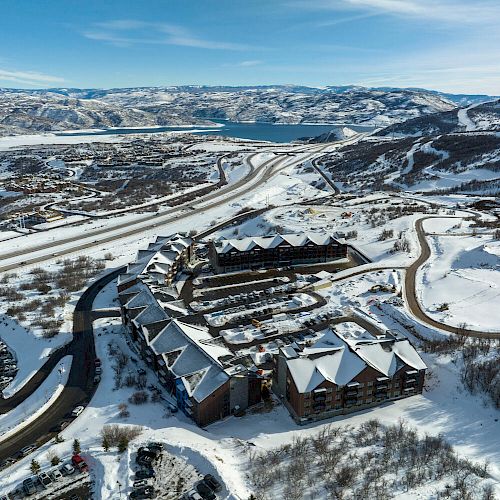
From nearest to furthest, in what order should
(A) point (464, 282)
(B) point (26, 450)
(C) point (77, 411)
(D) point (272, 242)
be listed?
(B) point (26, 450)
(C) point (77, 411)
(A) point (464, 282)
(D) point (272, 242)

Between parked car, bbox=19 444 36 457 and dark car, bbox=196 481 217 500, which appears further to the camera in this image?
parked car, bbox=19 444 36 457

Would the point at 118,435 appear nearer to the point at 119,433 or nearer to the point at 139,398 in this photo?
the point at 119,433

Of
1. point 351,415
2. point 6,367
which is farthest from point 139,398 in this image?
point 351,415

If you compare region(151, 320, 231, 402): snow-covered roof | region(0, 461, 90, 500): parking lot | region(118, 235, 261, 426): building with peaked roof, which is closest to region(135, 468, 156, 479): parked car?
region(0, 461, 90, 500): parking lot

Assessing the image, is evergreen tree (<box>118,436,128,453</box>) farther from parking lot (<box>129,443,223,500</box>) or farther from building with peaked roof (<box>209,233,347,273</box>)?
building with peaked roof (<box>209,233,347,273</box>)

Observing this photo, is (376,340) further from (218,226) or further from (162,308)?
(218,226)

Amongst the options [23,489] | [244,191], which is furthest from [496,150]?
[23,489]
